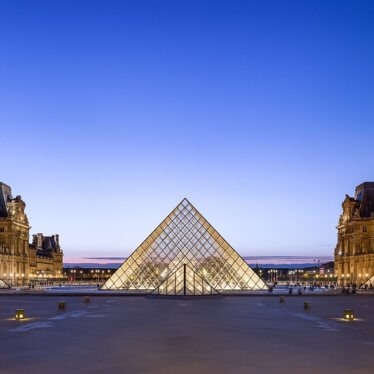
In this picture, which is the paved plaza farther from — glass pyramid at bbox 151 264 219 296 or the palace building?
the palace building

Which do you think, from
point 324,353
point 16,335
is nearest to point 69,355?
point 16,335

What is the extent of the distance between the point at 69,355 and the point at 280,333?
782 centimetres

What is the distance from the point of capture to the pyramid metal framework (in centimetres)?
5259

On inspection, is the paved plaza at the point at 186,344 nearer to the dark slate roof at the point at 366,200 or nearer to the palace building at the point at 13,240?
the palace building at the point at 13,240

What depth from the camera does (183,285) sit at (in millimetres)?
44875

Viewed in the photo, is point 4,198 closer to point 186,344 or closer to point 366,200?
point 366,200

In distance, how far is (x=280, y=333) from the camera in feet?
63.0

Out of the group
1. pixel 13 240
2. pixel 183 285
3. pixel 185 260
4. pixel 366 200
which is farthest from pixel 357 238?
pixel 13 240

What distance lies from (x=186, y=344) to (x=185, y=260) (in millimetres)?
37216

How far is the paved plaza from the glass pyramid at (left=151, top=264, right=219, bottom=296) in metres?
19.0

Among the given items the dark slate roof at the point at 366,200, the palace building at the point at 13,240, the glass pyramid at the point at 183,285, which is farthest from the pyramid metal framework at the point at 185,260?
the dark slate roof at the point at 366,200

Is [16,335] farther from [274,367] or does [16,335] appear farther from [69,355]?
[274,367]

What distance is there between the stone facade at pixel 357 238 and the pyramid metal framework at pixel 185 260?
40.2 metres

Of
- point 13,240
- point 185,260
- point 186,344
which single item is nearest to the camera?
point 186,344
